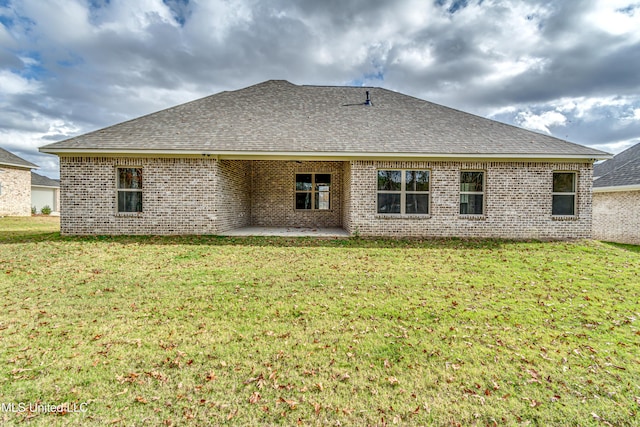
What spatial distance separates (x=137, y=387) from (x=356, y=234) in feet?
29.1

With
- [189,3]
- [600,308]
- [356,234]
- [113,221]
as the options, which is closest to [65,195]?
[113,221]

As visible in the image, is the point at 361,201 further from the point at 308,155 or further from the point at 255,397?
the point at 255,397

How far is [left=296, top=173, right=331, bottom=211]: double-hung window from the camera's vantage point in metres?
14.7

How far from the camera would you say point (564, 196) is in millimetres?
11234

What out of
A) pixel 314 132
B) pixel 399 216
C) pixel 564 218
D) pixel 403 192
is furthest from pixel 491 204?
pixel 314 132

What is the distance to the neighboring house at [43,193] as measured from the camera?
28828mm

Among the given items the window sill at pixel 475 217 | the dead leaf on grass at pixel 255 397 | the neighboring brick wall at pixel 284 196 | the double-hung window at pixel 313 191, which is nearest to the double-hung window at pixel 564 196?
the window sill at pixel 475 217

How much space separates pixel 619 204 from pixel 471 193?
8.56 meters

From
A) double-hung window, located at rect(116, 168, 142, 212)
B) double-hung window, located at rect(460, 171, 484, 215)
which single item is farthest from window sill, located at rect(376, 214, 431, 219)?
double-hung window, located at rect(116, 168, 142, 212)

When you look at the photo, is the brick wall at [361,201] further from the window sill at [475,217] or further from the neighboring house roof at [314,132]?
the neighboring house roof at [314,132]

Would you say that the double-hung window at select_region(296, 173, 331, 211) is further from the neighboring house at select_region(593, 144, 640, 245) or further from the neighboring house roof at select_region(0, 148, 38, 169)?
the neighboring house roof at select_region(0, 148, 38, 169)

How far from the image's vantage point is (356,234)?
11.2 m

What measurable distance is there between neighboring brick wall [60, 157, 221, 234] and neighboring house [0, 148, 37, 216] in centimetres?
1620

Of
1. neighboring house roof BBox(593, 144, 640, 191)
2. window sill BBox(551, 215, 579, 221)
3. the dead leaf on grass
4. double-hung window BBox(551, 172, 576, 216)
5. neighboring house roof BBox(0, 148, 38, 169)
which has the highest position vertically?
neighboring house roof BBox(0, 148, 38, 169)
